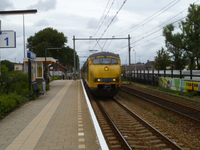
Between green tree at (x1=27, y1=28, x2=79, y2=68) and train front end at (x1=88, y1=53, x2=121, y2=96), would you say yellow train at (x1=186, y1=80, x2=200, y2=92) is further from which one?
green tree at (x1=27, y1=28, x2=79, y2=68)

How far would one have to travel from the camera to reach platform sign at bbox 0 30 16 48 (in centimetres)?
1156

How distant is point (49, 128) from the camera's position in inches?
264

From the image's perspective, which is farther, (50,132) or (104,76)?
(104,76)

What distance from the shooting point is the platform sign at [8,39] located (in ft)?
37.9

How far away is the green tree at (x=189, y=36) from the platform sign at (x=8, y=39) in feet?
60.7

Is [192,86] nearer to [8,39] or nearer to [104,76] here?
[104,76]

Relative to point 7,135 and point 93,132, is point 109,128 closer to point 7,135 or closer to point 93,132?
point 93,132

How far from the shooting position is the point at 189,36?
25.4 m

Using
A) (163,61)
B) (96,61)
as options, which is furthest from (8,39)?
(163,61)

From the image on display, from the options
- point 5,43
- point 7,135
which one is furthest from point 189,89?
point 7,135

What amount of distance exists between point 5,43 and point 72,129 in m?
7.33

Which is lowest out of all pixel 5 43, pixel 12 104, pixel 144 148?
pixel 144 148

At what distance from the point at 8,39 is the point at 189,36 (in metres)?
20.5

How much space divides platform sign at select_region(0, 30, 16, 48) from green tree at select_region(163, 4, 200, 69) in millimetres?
18513
